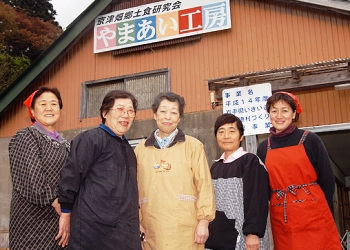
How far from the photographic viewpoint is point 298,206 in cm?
331

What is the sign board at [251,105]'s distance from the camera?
698 cm

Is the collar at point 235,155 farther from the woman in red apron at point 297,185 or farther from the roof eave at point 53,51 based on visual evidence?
the roof eave at point 53,51

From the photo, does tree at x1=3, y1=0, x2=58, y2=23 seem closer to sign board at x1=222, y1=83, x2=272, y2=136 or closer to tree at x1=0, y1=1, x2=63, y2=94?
tree at x1=0, y1=1, x2=63, y2=94

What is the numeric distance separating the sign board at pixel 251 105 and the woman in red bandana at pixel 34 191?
14.9 feet

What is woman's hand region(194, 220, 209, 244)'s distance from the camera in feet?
10.0

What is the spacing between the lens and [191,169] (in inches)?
129

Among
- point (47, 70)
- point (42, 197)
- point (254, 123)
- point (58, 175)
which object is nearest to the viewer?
point (42, 197)

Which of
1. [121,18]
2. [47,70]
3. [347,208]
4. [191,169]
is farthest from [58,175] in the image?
[347,208]

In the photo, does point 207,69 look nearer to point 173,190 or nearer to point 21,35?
point 173,190

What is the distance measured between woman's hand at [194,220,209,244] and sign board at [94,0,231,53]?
5.97 metres

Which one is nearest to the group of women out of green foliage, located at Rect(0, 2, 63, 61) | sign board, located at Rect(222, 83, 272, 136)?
sign board, located at Rect(222, 83, 272, 136)

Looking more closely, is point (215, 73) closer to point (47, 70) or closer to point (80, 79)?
point (80, 79)

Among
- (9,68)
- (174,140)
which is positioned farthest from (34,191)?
(9,68)

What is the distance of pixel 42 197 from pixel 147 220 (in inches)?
34.2
